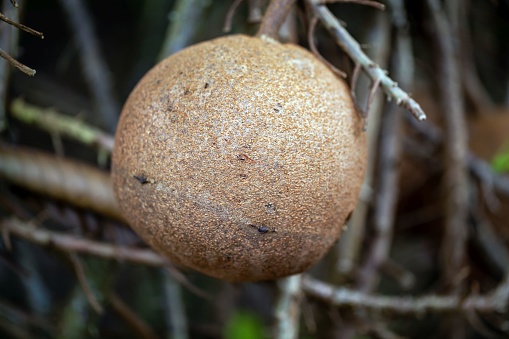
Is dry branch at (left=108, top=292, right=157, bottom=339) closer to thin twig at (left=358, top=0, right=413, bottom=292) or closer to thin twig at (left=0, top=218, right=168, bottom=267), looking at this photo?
thin twig at (left=0, top=218, right=168, bottom=267)

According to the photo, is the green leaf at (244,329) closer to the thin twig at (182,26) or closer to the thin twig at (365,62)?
the thin twig at (182,26)

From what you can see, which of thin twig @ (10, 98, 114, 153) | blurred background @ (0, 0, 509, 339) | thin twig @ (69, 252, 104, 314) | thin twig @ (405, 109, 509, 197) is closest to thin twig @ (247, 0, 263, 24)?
blurred background @ (0, 0, 509, 339)

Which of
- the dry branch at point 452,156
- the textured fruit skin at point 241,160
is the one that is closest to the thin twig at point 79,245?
the textured fruit skin at point 241,160

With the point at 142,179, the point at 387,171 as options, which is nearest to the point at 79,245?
the point at 142,179

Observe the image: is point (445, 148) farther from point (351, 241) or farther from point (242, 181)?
point (242, 181)

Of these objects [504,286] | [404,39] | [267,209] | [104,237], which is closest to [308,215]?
[267,209]
